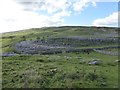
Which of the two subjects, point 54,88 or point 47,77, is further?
point 47,77

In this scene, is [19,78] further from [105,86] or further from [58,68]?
[105,86]

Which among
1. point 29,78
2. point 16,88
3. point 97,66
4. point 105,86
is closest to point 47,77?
point 29,78

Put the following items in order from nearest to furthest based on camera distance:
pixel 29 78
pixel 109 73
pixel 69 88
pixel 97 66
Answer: pixel 69 88 → pixel 29 78 → pixel 109 73 → pixel 97 66

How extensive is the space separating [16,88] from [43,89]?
3.35 m

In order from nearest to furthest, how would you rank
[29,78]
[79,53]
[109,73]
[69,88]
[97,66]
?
[69,88] < [29,78] < [109,73] < [97,66] < [79,53]

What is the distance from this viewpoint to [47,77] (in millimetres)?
39656

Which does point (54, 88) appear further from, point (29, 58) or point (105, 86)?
point (29, 58)

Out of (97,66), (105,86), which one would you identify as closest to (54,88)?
(105,86)

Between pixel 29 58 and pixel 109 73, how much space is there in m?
19.2

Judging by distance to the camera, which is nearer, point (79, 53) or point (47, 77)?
point (47, 77)

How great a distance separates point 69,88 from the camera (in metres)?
35.6

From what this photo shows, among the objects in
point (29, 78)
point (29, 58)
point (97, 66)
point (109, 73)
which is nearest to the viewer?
point (29, 78)

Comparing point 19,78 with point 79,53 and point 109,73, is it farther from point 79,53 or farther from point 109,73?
point 79,53

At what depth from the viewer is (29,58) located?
188 ft
